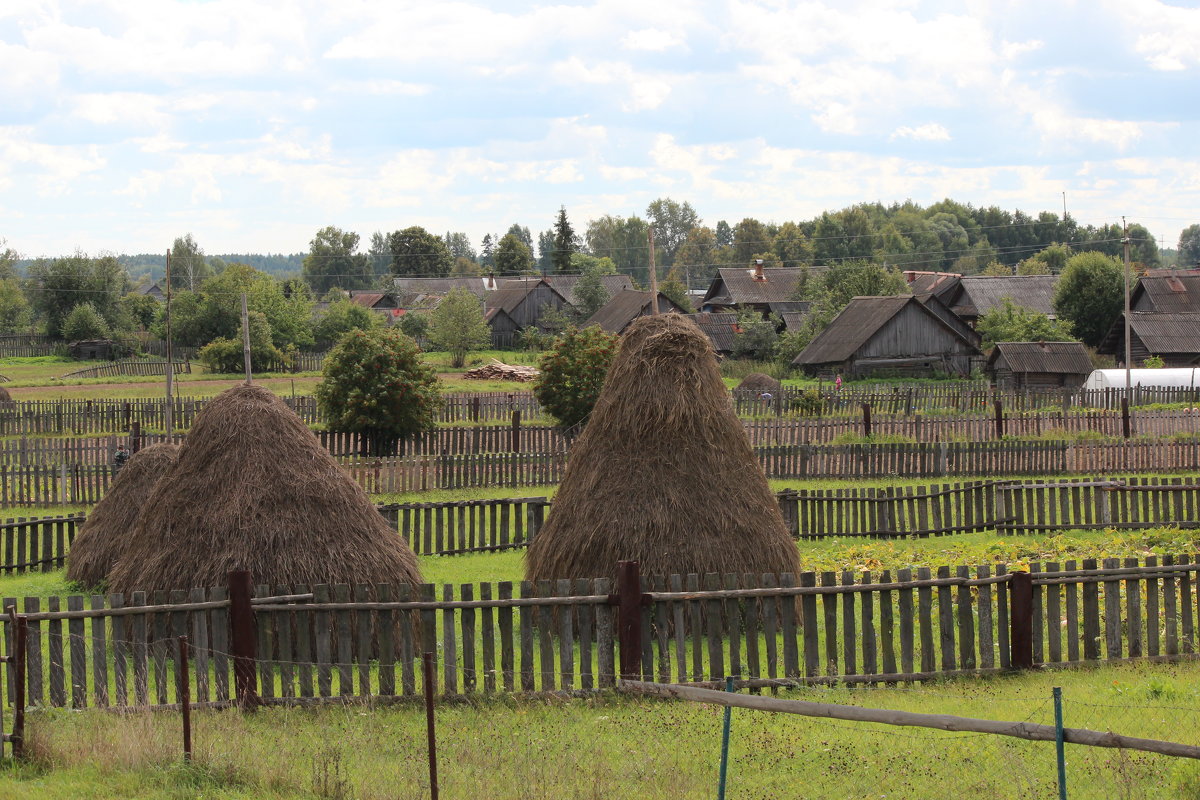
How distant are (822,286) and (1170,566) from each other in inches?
2844

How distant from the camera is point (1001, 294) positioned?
81.0 m

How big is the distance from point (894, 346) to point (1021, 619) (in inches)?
2048

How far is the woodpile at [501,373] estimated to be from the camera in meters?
63.5

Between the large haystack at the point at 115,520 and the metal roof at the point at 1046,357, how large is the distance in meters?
43.8

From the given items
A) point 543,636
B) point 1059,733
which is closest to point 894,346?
point 543,636

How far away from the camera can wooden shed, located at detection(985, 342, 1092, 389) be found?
52375 millimetres

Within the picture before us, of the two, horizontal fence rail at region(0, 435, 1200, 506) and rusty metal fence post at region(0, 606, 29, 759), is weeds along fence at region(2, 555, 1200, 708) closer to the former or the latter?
rusty metal fence post at region(0, 606, 29, 759)

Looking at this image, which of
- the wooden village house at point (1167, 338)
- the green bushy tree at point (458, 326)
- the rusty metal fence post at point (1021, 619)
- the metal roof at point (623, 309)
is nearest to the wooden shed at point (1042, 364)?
the wooden village house at point (1167, 338)

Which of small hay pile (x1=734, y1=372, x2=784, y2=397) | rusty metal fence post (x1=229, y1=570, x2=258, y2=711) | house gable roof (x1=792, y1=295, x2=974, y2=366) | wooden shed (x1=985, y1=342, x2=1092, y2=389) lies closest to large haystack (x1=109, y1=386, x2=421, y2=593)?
rusty metal fence post (x1=229, y1=570, x2=258, y2=711)

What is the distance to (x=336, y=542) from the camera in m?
11.8

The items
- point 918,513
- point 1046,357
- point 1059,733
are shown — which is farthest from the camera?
point 1046,357

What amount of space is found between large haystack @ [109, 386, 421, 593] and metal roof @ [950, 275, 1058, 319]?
7137 centimetres

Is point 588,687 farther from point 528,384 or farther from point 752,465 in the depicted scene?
point 528,384

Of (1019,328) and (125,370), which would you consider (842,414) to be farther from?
(125,370)
